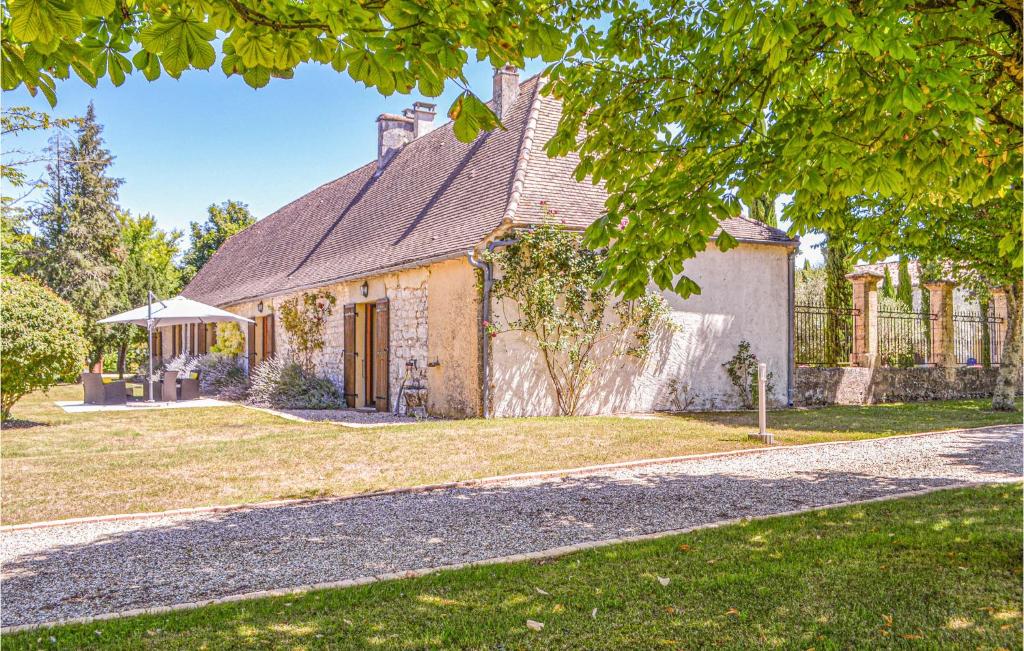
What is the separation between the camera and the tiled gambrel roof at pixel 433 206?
12.6 meters

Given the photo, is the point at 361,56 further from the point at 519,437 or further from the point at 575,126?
the point at 519,437

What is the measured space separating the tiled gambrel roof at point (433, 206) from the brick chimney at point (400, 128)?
70 cm

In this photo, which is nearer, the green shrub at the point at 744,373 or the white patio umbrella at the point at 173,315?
the green shrub at the point at 744,373

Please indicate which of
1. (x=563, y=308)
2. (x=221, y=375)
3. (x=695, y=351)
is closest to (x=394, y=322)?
(x=563, y=308)

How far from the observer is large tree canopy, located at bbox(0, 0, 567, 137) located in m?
2.63

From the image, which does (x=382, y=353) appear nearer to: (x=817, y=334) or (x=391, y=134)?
(x=391, y=134)

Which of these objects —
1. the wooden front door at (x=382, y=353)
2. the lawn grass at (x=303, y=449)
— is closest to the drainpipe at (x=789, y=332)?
the lawn grass at (x=303, y=449)

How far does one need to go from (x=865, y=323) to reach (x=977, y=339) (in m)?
5.40

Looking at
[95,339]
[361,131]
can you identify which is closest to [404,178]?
[361,131]

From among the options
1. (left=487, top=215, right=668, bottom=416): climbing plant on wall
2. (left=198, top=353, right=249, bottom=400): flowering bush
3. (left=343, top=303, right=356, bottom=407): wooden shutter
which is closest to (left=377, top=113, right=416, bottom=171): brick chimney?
(left=343, top=303, right=356, bottom=407): wooden shutter

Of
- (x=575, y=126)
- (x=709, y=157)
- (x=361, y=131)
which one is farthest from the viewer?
(x=361, y=131)

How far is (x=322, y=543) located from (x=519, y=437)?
16.2 ft

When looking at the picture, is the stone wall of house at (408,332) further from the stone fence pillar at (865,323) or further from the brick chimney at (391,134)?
the stone fence pillar at (865,323)

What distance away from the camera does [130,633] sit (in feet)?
10.8
